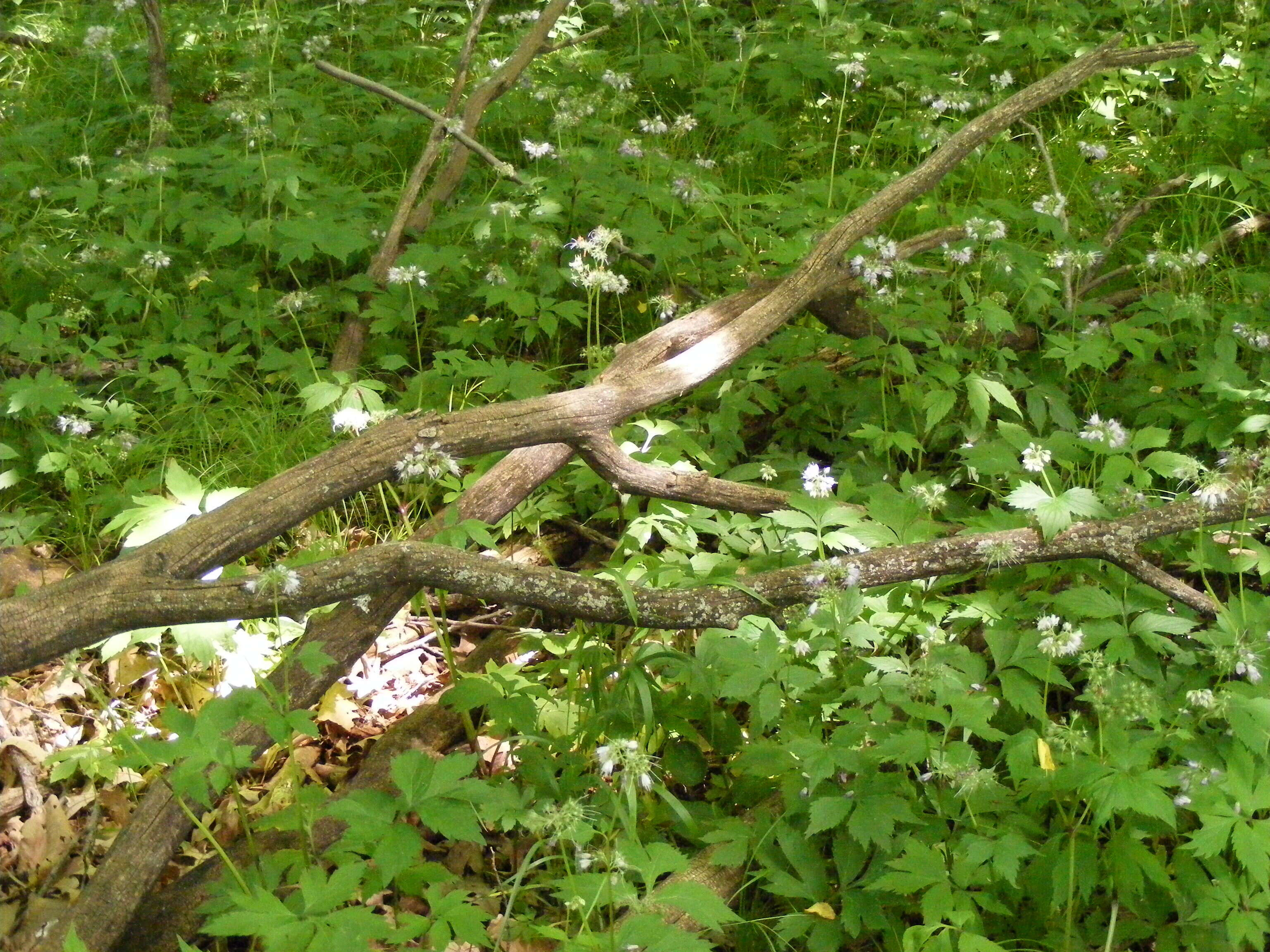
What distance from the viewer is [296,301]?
13.7 feet

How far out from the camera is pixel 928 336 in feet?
12.3

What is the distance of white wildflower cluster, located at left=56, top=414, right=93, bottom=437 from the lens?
375 cm

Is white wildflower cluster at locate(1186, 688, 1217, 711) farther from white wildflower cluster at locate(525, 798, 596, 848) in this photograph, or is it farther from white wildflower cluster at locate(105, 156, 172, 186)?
white wildflower cluster at locate(105, 156, 172, 186)

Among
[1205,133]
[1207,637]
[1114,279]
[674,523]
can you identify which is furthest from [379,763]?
[1205,133]

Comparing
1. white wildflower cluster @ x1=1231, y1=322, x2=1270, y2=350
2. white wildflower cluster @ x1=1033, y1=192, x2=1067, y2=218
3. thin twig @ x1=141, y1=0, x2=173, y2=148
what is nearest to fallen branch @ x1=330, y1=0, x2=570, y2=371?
thin twig @ x1=141, y1=0, x2=173, y2=148

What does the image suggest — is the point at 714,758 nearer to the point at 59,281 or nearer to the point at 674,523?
the point at 674,523

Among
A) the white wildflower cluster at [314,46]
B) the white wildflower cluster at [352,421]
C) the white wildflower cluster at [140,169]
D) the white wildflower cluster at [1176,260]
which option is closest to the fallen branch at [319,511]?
the white wildflower cluster at [352,421]

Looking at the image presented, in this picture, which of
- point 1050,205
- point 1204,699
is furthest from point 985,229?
point 1204,699

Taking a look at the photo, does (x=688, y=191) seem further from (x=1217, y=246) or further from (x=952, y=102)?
(x=1217, y=246)

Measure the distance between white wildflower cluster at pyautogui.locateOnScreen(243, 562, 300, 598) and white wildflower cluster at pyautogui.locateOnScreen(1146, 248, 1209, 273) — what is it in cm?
334

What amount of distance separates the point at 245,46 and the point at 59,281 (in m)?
1.88

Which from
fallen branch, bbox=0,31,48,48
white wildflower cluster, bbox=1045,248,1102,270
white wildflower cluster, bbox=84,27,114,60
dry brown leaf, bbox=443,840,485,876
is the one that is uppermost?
white wildflower cluster, bbox=84,27,114,60

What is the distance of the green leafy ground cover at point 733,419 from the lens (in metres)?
2.30

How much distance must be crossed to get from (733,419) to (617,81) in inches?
94.5
